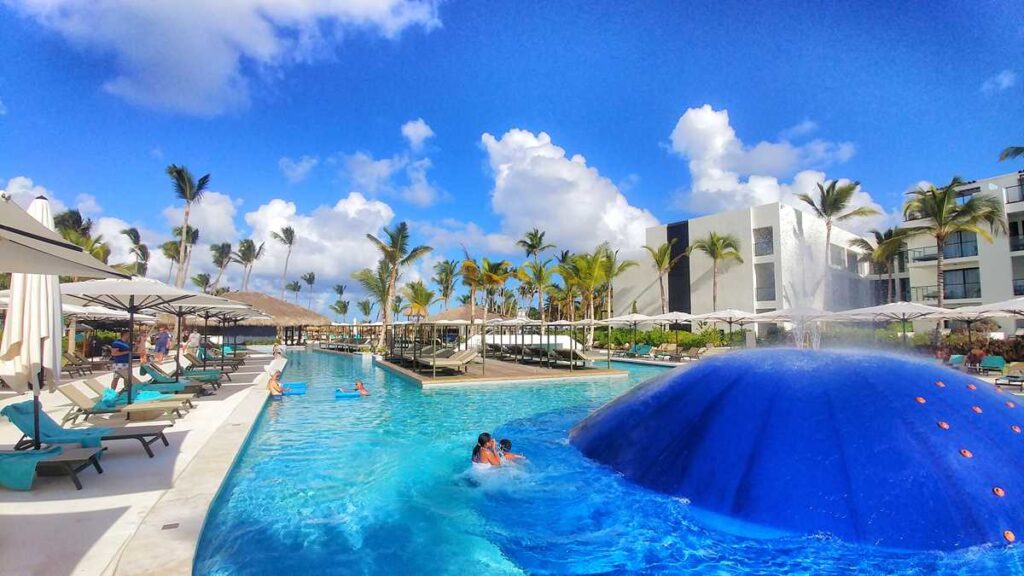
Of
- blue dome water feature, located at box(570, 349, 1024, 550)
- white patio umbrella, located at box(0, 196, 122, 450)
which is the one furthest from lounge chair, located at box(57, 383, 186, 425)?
blue dome water feature, located at box(570, 349, 1024, 550)

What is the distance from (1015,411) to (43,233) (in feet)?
33.7

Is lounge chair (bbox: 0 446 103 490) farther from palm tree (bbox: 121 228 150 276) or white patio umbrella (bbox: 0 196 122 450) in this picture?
palm tree (bbox: 121 228 150 276)

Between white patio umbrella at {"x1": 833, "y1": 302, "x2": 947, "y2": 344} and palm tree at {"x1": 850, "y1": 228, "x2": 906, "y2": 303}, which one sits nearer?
white patio umbrella at {"x1": 833, "y1": 302, "x2": 947, "y2": 344}

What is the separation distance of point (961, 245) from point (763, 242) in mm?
12698

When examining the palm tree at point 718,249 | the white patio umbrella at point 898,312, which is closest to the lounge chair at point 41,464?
the white patio umbrella at point 898,312

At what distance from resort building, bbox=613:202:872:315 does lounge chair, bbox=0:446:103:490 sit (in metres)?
39.7

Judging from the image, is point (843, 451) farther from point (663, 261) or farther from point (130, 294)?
point (663, 261)

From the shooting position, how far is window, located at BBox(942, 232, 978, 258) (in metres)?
36.8

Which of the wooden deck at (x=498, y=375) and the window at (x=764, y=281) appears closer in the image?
the wooden deck at (x=498, y=375)

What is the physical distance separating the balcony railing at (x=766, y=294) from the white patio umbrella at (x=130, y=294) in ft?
127

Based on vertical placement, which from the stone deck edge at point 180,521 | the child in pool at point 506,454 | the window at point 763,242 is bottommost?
the child in pool at point 506,454

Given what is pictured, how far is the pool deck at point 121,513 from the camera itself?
4.52m

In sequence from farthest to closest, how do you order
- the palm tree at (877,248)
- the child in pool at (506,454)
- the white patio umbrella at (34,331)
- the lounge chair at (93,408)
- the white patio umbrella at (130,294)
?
1. the palm tree at (877,248)
2. the white patio umbrella at (130,294)
3. the lounge chair at (93,408)
4. the child in pool at (506,454)
5. the white patio umbrella at (34,331)

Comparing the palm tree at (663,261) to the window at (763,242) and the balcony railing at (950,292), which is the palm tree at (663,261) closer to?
the window at (763,242)
